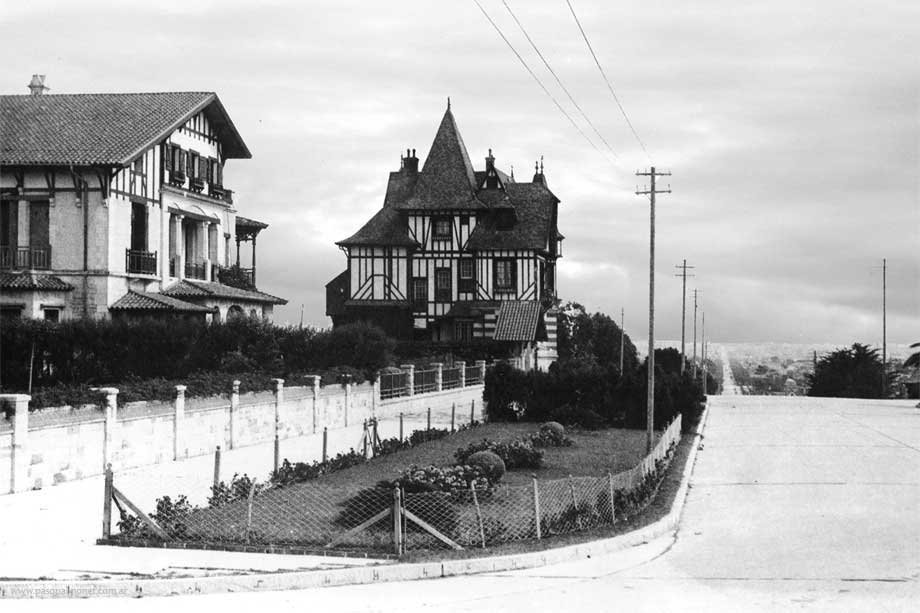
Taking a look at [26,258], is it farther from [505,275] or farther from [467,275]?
[505,275]

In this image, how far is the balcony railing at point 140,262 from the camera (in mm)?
42775

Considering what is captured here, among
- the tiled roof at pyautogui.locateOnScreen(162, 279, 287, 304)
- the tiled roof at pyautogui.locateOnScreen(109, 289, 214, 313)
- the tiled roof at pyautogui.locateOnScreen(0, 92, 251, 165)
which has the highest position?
the tiled roof at pyautogui.locateOnScreen(0, 92, 251, 165)

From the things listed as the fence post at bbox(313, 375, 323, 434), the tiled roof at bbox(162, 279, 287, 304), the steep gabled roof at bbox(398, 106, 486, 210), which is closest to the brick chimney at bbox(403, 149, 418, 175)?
the steep gabled roof at bbox(398, 106, 486, 210)

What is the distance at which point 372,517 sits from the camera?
1611 centimetres

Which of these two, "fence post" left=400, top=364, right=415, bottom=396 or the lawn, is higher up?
"fence post" left=400, top=364, right=415, bottom=396

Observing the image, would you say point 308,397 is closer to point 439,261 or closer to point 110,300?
point 110,300

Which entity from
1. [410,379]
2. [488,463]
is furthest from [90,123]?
[488,463]

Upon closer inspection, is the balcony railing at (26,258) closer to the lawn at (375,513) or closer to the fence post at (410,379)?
the fence post at (410,379)

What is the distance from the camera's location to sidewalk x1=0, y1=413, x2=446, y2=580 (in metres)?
13.7

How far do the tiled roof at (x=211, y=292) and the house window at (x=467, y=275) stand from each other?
14.9 meters

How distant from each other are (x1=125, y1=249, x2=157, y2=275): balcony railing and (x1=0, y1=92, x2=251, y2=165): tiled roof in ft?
12.5

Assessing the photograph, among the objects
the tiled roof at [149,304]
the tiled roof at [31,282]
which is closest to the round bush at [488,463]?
the tiled roof at [149,304]

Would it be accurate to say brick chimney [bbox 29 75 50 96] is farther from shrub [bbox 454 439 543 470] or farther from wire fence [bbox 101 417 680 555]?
wire fence [bbox 101 417 680 555]

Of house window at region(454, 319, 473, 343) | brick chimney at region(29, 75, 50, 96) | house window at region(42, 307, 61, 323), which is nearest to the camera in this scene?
house window at region(42, 307, 61, 323)
